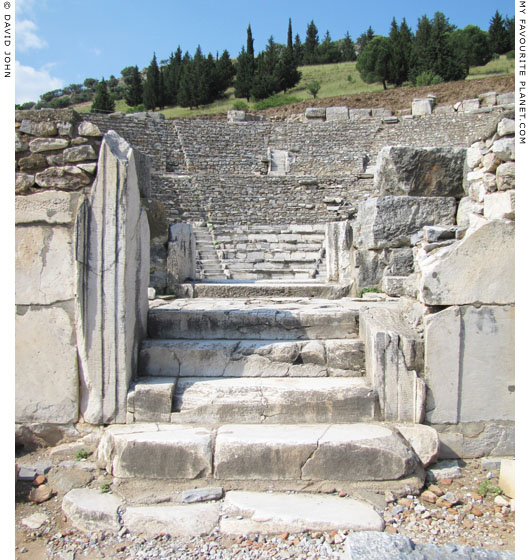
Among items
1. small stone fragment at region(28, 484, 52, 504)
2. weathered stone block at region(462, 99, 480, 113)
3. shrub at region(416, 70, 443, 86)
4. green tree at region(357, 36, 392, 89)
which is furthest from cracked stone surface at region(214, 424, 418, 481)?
green tree at region(357, 36, 392, 89)

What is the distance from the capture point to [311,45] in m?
65.5

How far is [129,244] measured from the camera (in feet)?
9.96

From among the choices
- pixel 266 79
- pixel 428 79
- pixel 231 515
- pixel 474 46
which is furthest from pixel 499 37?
pixel 231 515

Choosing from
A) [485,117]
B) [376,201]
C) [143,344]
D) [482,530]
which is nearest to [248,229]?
[376,201]

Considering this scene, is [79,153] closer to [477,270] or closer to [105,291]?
[105,291]

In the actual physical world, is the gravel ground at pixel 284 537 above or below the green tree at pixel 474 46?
below

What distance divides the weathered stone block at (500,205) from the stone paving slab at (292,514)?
211 centimetres

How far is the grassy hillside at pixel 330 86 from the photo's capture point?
3847 centimetres

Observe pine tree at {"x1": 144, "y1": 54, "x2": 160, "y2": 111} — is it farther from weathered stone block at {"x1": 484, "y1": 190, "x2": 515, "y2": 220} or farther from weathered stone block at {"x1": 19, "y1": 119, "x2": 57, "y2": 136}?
weathered stone block at {"x1": 484, "y1": 190, "x2": 515, "y2": 220}

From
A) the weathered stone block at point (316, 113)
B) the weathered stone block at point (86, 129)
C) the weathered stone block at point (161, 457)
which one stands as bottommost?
the weathered stone block at point (161, 457)

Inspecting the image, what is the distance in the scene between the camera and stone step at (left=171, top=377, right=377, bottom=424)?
291 centimetres

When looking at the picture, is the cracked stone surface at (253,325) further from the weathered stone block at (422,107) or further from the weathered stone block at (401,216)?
the weathered stone block at (422,107)

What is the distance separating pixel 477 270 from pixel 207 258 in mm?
9329

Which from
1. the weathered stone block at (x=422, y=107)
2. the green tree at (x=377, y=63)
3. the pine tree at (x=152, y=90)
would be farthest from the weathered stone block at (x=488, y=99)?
the pine tree at (x=152, y=90)
